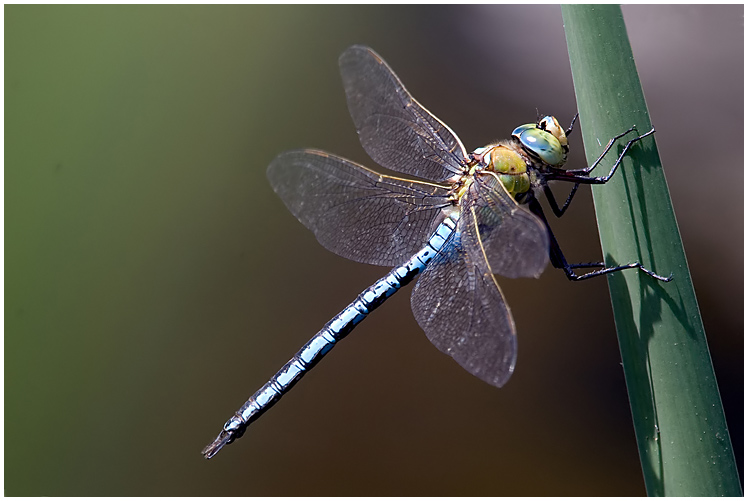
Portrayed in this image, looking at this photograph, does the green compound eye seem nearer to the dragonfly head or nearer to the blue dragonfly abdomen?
the dragonfly head

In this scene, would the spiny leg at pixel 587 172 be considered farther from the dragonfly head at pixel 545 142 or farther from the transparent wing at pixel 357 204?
the transparent wing at pixel 357 204

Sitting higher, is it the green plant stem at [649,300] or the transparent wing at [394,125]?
the transparent wing at [394,125]

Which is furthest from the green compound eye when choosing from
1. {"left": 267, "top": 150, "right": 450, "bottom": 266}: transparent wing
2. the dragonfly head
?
{"left": 267, "top": 150, "right": 450, "bottom": 266}: transparent wing

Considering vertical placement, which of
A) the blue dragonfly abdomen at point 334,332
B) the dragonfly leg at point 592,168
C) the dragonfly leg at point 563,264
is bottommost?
the blue dragonfly abdomen at point 334,332

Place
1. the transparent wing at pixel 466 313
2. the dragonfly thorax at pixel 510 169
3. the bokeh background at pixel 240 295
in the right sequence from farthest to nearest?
the bokeh background at pixel 240 295
the dragonfly thorax at pixel 510 169
the transparent wing at pixel 466 313

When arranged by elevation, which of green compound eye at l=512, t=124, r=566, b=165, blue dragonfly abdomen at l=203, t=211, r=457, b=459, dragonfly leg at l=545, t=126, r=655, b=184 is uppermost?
green compound eye at l=512, t=124, r=566, b=165

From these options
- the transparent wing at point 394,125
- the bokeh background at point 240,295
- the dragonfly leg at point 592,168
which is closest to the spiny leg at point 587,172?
the dragonfly leg at point 592,168

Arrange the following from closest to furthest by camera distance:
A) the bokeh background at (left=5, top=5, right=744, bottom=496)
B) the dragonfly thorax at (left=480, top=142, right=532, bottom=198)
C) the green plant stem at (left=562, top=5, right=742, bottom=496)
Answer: the green plant stem at (left=562, top=5, right=742, bottom=496)
the dragonfly thorax at (left=480, top=142, right=532, bottom=198)
the bokeh background at (left=5, top=5, right=744, bottom=496)

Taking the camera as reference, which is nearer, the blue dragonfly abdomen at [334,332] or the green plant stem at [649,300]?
the green plant stem at [649,300]
